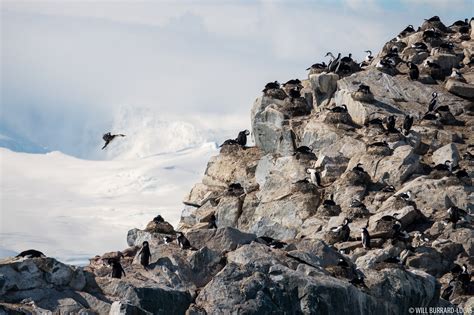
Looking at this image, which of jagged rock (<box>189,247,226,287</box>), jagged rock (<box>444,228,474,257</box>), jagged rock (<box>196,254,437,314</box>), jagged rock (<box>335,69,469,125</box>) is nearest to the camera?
jagged rock (<box>196,254,437,314</box>)

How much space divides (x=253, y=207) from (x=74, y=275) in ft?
96.8

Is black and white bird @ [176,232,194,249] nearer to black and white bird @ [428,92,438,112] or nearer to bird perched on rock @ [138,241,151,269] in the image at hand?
bird perched on rock @ [138,241,151,269]

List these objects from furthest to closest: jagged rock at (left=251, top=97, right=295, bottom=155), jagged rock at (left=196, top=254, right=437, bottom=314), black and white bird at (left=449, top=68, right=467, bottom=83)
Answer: black and white bird at (left=449, top=68, right=467, bottom=83), jagged rock at (left=251, top=97, right=295, bottom=155), jagged rock at (left=196, top=254, right=437, bottom=314)

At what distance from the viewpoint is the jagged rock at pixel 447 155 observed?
68.0m

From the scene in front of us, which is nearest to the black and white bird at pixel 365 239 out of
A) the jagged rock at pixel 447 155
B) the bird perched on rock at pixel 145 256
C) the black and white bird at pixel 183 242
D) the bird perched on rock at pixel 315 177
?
the bird perched on rock at pixel 315 177

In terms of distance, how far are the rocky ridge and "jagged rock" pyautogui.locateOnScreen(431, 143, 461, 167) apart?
0.08 meters

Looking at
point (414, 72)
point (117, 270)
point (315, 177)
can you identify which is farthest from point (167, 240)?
point (414, 72)

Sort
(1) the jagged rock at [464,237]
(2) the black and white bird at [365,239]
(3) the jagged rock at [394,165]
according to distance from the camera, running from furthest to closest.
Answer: (3) the jagged rock at [394,165], (1) the jagged rock at [464,237], (2) the black and white bird at [365,239]

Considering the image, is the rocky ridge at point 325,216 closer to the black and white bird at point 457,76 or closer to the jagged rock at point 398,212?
the jagged rock at point 398,212

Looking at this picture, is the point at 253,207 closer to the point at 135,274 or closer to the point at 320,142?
the point at 320,142

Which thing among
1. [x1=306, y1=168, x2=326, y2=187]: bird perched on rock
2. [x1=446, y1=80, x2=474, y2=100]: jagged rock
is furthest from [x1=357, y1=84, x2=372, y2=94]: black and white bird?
[x1=306, y1=168, x2=326, y2=187]: bird perched on rock

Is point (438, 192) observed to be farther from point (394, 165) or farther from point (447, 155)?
point (447, 155)

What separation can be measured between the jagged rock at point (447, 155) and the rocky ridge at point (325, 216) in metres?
0.08

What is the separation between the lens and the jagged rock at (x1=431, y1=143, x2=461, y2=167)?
6800cm
